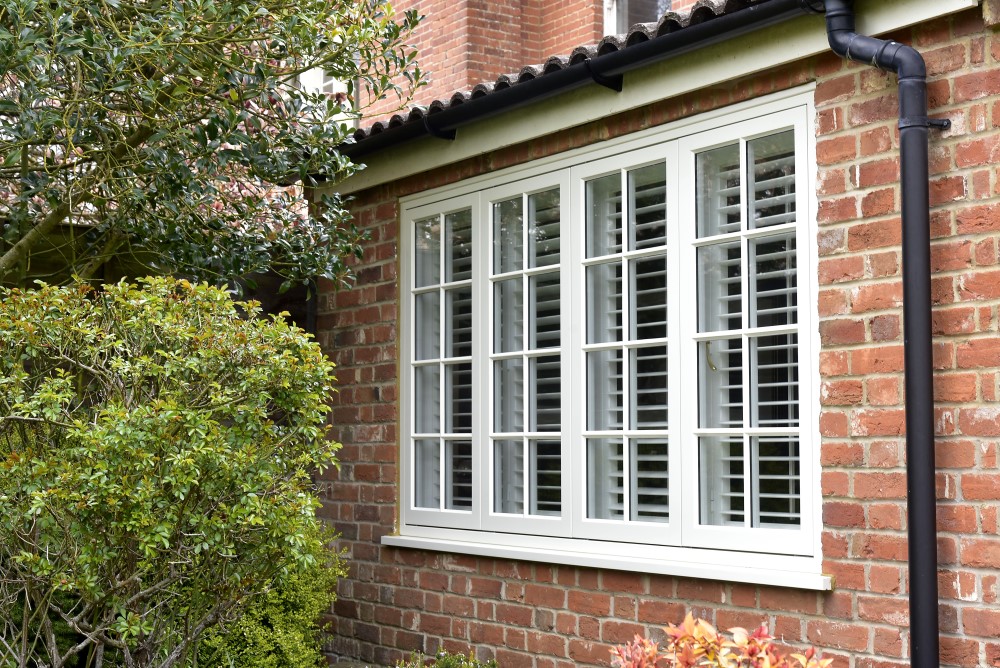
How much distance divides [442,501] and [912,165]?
11.9 feet

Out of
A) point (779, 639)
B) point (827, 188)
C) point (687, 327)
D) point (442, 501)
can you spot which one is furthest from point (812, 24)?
point (442, 501)

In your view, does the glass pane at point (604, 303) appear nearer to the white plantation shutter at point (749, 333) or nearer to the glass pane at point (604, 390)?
the glass pane at point (604, 390)

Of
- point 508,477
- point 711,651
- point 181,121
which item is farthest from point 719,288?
point 181,121

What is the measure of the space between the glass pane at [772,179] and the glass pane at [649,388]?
0.85 m

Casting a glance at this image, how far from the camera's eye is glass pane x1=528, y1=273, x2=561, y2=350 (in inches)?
240

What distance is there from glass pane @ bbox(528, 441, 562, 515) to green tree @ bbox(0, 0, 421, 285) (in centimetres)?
186

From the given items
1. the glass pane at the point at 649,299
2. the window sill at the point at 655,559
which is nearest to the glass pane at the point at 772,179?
the glass pane at the point at 649,299

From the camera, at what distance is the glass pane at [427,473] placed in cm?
691

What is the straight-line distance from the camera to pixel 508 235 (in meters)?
6.47

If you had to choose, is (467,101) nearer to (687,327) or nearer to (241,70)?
(241,70)

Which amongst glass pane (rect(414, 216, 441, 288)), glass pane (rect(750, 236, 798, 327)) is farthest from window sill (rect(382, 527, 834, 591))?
glass pane (rect(414, 216, 441, 288))

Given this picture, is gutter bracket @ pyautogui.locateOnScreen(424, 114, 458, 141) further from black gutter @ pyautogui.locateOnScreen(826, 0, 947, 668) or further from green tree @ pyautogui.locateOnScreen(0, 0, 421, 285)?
black gutter @ pyautogui.locateOnScreen(826, 0, 947, 668)

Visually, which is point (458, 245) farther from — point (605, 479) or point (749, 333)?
point (749, 333)

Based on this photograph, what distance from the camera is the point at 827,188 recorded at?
471 cm
